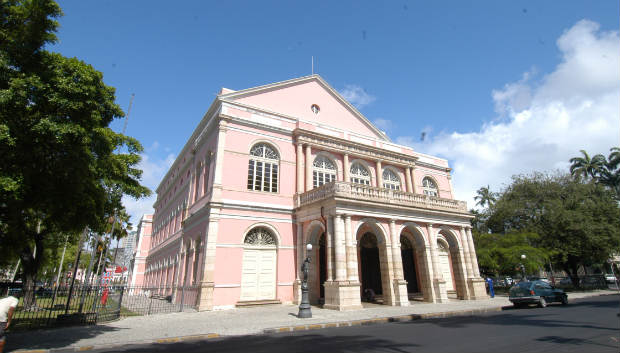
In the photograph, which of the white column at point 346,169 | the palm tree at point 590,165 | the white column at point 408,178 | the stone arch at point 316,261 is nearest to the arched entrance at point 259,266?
the stone arch at point 316,261

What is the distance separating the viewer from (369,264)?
19.7 m

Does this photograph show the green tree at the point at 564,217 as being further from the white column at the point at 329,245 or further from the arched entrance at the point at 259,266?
the arched entrance at the point at 259,266

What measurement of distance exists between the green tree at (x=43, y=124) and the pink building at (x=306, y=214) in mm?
8243

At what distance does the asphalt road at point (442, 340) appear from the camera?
6754 mm

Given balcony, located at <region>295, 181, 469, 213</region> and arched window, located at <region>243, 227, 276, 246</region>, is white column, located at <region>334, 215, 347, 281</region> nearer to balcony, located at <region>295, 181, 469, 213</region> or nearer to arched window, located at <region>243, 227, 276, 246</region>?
balcony, located at <region>295, 181, 469, 213</region>

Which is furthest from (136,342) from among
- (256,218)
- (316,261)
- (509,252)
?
(509,252)

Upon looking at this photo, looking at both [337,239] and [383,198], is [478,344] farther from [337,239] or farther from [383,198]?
[383,198]

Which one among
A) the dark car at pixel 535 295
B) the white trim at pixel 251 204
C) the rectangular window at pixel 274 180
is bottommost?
the dark car at pixel 535 295

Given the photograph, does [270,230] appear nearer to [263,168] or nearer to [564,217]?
[263,168]

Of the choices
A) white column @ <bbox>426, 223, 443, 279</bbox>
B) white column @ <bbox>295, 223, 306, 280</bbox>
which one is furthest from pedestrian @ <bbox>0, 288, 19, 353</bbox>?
white column @ <bbox>426, 223, 443, 279</bbox>

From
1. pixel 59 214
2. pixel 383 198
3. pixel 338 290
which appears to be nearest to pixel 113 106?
pixel 59 214

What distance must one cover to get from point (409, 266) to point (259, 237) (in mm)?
10423

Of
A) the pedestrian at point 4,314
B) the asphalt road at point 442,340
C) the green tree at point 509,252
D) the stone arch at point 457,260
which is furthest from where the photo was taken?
the green tree at point 509,252

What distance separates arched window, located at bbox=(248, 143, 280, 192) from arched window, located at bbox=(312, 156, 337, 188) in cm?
267
